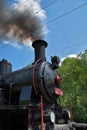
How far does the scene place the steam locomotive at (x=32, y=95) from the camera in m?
10.6

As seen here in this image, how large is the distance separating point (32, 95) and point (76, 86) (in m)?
27.9

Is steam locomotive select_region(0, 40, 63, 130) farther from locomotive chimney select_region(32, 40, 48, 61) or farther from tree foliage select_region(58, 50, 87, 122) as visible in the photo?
tree foliage select_region(58, 50, 87, 122)

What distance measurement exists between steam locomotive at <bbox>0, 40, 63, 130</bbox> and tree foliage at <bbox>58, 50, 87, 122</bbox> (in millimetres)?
22281

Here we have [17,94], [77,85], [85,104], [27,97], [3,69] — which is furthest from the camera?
[77,85]

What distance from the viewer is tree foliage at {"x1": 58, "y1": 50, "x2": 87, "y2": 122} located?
118 feet

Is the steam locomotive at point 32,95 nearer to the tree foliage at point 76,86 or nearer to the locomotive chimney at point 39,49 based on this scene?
the locomotive chimney at point 39,49

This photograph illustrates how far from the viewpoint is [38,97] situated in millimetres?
11641

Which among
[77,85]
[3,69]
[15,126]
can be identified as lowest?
[15,126]

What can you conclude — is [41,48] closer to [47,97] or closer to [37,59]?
[37,59]

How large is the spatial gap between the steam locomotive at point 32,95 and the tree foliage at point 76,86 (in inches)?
877

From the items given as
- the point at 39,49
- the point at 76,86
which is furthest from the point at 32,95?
the point at 76,86

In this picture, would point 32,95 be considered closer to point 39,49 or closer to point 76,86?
point 39,49

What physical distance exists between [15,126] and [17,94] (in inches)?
55.1

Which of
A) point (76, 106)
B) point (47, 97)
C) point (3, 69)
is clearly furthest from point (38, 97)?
point (76, 106)
